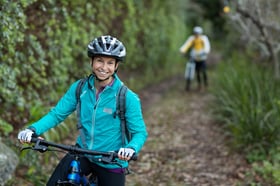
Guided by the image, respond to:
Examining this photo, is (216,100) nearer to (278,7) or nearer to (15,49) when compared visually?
(278,7)

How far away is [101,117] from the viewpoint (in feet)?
12.2

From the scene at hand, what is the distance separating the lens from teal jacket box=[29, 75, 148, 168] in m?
3.67

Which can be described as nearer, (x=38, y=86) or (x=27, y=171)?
(x=27, y=171)

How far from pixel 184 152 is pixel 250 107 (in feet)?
5.23

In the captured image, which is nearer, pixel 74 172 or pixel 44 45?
pixel 74 172

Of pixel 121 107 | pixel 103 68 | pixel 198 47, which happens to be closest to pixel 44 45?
pixel 103 68

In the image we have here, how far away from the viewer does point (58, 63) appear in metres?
7.42

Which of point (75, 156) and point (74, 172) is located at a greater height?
point (75, 156)

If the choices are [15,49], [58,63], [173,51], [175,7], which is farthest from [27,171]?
[175,7]

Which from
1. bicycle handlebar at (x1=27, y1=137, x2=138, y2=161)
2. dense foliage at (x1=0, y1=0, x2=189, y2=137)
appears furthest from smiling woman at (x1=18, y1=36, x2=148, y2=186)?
dense foliage at (x1=0, y1=0, x2=189, y2=137)

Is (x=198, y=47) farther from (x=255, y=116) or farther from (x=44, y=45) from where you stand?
(x=44, y=45)

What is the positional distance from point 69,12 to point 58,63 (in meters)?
1.07

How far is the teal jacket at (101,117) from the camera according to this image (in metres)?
3.67

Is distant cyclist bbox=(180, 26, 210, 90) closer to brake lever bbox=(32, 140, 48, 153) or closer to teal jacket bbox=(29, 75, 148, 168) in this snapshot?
teal jacket bbox=(29, 75, 148, 168)
